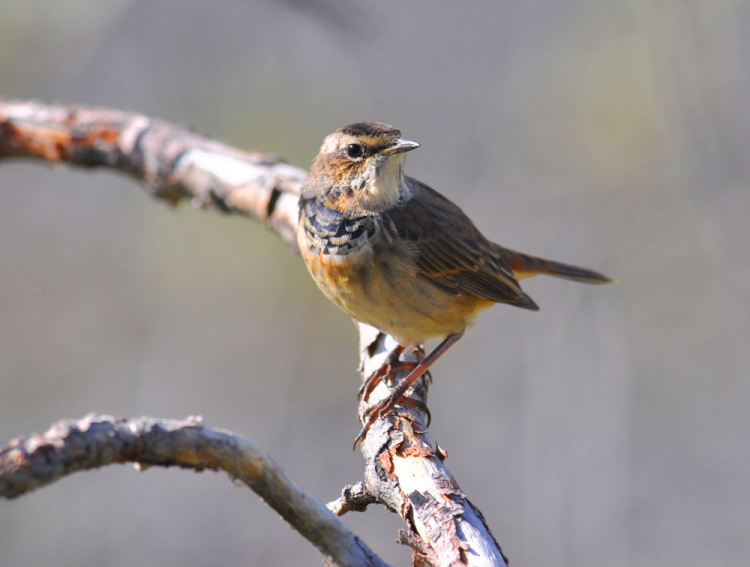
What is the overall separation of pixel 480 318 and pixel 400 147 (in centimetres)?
332

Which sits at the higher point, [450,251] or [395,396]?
[450,251]

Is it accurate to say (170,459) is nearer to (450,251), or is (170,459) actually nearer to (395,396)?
(395,396)

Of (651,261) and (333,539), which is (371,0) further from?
(333,539)

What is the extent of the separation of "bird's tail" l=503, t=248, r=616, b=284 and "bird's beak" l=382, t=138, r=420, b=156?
1.24 m

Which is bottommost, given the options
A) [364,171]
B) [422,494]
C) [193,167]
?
[422,494]

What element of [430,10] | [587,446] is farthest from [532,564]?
[430,10]

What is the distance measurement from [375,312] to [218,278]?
13.2 feet

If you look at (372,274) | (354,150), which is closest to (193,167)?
(354,150)

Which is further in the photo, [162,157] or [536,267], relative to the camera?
[162,157]

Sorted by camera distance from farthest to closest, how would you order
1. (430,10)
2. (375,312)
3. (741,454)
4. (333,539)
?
(430,10) < (741,454) < (375,312) < (333,539)

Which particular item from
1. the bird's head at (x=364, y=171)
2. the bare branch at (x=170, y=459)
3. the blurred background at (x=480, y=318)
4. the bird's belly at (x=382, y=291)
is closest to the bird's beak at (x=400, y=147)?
the bird's head at (x=364, y=171)

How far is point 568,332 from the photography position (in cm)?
555

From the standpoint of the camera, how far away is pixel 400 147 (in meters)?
4.08

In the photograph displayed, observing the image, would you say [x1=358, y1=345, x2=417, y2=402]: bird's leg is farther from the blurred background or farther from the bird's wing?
the blurred background
